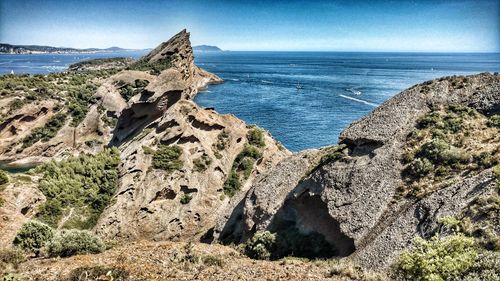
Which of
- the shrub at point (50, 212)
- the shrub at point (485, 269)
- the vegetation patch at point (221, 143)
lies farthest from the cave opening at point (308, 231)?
the shrub at point (50, 212)

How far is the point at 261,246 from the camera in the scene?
2683cm

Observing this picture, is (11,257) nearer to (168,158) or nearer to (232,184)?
(168,158)

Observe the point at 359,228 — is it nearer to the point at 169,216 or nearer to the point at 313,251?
the point at 313,251

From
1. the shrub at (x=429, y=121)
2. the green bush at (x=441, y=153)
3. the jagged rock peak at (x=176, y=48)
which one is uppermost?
the jagged rock peak at (x=176, y=48)

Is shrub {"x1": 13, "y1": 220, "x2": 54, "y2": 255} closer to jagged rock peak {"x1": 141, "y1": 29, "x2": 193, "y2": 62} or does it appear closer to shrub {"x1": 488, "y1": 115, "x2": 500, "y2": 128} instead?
shrub {"x1": 488, "y1": 115, "x2": 500, "y2": 128}

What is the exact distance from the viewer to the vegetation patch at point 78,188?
118 feet

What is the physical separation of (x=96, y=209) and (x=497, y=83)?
4095 centimetres

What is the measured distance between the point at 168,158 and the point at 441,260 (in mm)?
33193

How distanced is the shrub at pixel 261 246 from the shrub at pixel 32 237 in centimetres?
1366

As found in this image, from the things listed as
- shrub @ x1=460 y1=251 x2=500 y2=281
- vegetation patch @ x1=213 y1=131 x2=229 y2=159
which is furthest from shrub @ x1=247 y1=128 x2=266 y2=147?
shrub @ x1=460 y1=251 x2=500 y2=281

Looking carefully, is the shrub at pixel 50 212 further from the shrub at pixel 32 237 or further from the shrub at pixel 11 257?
the shrub at pixel 11 257

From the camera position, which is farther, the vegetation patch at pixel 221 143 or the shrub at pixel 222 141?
the shrub at pixel 222 141

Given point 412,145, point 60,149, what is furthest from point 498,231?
point 60,149

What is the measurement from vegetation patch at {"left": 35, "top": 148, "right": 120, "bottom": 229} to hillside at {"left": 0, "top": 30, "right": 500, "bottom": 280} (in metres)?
0.15
